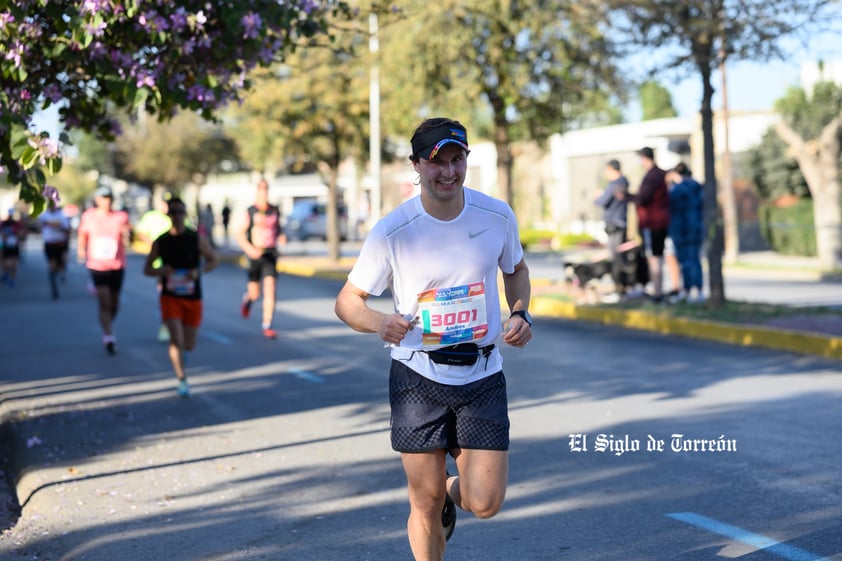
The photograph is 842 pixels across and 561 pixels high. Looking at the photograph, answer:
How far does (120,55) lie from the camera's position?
8672 mm

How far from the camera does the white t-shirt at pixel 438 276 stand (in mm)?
4816

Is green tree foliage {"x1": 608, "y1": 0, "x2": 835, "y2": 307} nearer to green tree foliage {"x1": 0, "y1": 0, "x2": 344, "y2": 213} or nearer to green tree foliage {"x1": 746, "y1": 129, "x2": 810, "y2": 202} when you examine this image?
green tree foliage {"x1": 0, "y1": 0, "x2": 344, "y2": 213}

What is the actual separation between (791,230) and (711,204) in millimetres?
19000

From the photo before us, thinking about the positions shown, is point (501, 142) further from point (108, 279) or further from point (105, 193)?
point (108, 279)

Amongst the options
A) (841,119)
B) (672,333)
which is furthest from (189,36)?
(841,119)

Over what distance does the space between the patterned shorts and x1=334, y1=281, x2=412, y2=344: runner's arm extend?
26cm

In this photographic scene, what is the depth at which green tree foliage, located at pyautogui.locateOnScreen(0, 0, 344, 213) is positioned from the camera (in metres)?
7.86

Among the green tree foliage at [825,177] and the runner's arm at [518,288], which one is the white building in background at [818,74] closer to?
the green tree foliage at [825,177]

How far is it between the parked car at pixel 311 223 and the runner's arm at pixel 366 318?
47.3 meters

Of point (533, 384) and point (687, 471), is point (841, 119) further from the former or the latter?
point (687, 471)

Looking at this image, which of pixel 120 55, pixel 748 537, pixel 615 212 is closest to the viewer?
pixel 748 537

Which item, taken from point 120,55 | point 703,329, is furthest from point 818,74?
point 120,55

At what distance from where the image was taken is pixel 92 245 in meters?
14.8

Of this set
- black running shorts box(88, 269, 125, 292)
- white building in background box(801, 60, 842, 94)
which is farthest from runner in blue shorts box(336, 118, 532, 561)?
white building in background box(801, 60, 842, 94)
